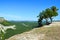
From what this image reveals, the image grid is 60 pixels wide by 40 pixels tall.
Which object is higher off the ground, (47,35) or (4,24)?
(4,24)

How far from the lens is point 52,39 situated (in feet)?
83.3

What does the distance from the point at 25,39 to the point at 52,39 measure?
12.4ft

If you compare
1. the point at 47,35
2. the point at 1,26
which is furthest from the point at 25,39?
the point at 1,26

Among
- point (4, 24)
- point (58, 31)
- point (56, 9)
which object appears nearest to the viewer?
point (4, 24)

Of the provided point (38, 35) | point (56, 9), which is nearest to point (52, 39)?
point (38, 35)

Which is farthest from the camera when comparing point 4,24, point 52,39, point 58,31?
point 58,31

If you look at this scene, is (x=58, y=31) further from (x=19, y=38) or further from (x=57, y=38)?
(x=19, y=38)

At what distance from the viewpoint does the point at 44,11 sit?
6862 cm

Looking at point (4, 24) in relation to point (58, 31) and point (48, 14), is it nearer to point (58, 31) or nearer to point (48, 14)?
point (58, 31)

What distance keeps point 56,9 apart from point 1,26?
5428 centimetres

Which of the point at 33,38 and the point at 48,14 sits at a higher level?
the point at 48,14

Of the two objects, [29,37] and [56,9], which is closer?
[29,37]

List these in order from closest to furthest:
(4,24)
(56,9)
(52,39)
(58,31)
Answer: (4,24) < (52,39) < (58,31) < (56,9)

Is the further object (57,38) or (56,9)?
(56,9)
